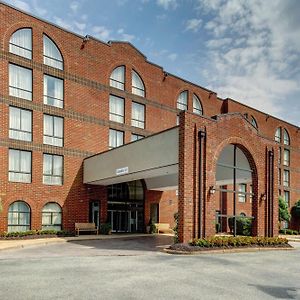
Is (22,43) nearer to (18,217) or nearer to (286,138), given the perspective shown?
(18,217)

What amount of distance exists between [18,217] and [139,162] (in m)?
8.61

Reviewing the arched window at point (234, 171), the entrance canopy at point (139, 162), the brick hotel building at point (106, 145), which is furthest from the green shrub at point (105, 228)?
the arched window at point (234, 171)

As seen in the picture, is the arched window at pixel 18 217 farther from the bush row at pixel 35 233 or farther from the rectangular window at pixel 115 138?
the rectangular window at pixel 115 138

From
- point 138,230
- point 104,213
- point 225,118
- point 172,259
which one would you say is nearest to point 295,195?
point 138,230

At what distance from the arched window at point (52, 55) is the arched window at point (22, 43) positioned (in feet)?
3.80

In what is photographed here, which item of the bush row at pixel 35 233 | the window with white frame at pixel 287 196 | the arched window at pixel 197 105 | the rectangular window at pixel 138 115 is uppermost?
the arched window at pixel 197 105

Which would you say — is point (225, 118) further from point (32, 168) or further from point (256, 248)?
point (32, 168)

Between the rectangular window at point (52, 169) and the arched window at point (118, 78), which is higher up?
the arched window at point (118, 78)

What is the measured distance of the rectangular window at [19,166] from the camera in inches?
934

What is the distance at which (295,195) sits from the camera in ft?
157

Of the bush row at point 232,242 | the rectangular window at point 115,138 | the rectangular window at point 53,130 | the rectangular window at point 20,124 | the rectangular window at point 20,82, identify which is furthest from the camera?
the rectangular window at point 115,138

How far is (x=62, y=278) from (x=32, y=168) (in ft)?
50.7

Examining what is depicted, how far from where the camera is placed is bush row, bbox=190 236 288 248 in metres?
17.0

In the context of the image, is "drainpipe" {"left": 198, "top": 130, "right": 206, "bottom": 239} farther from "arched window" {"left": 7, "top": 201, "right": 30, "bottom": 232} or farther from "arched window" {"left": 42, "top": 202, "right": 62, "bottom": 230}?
"arched window" {"left": 7, "top": 201, "right": 30, "bottom": 232}
